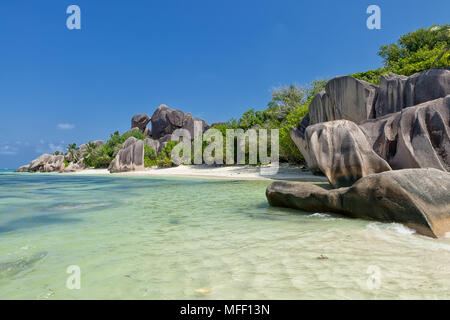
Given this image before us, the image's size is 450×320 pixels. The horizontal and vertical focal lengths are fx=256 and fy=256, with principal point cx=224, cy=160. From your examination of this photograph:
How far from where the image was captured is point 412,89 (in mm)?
9297

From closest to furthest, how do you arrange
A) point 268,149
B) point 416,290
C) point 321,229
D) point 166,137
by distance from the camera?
point 416,290 → point 321,229 → point 268,149 → point 166,137

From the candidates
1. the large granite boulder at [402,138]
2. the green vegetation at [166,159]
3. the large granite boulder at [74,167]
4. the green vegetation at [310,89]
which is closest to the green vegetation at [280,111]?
the green vegetation at [310,89]

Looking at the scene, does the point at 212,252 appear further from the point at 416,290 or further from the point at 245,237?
the point at 416,290

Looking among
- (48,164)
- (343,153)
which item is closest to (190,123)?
(48,164)

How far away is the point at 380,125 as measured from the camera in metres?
8.12

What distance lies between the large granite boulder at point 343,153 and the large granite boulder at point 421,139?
0.88 metres

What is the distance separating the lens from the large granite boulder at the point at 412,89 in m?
8.73

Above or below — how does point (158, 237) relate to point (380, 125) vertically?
below

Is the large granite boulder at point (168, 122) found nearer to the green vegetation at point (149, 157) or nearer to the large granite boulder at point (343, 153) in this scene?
the green vegetation at point (149, 157)

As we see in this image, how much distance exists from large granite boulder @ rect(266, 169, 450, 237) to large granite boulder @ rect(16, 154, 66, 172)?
212ft

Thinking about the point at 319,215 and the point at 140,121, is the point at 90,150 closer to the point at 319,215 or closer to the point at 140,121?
the point at 140,121

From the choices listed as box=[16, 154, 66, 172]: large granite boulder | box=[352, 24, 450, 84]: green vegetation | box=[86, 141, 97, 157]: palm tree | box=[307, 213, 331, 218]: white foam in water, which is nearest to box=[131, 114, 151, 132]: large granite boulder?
box=[86, 141, 97, 157]: palm tree
